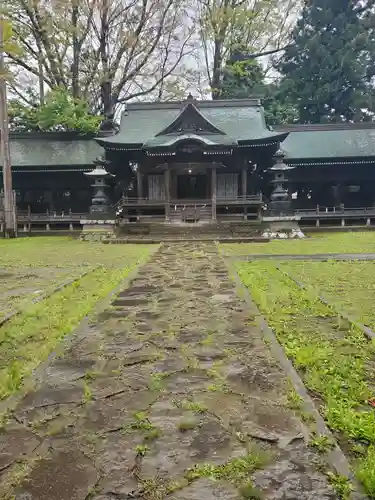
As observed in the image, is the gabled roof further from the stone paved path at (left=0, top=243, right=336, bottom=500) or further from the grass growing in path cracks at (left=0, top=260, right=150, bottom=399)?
the stone paved path at (left=0, top=243, right=336, bottom=500)

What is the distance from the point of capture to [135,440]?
2.53 m

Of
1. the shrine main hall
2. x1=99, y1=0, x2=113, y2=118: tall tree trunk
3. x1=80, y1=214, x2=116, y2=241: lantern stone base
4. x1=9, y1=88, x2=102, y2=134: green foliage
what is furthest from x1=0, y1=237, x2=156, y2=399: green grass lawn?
x1=99, y1=0, x2=113, y2=118: tall tree trunk

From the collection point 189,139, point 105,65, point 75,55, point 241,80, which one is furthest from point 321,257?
point 241,80

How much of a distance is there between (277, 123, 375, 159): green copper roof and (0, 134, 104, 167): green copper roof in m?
12.7

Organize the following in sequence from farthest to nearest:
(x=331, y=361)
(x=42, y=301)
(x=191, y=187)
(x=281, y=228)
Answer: (x=191, y=187)
(x=281, y=228)
(x=42, y=301)
(x=331, y=361)

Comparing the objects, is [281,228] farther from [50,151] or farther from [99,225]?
[50,151]

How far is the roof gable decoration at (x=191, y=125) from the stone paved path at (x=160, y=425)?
19.6 metres

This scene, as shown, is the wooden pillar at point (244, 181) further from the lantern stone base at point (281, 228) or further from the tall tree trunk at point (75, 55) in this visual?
the tall tree trunk at point (75, 55)

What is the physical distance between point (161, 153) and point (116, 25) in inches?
643

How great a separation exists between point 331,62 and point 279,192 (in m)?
19.4

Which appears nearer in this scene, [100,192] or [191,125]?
[100,192]

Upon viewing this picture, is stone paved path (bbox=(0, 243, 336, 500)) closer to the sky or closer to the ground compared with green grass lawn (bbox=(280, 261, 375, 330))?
closer to the ground

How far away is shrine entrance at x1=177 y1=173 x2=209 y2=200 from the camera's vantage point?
81.6 ft

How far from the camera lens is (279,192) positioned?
21.7m
